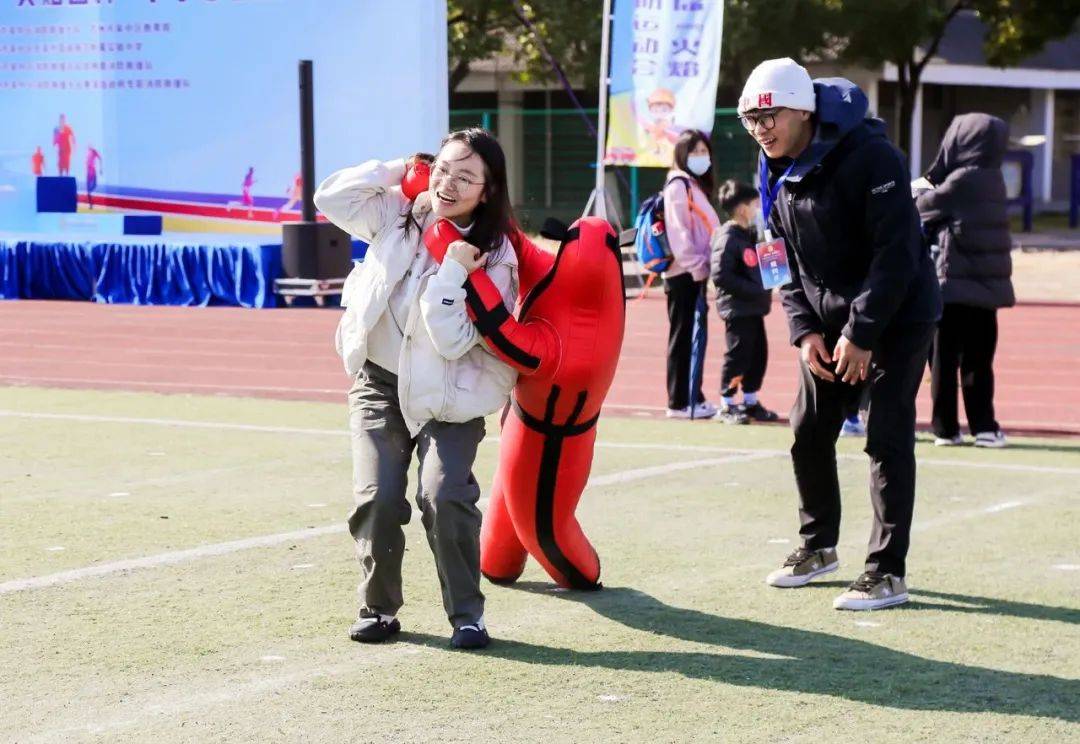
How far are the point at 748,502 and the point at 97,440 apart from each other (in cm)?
394

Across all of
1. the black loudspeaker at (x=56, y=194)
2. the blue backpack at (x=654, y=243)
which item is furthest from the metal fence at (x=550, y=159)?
the blue backpack at (x=654, y=243)

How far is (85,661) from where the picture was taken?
534 cm

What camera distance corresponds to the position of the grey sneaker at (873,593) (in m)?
6.12

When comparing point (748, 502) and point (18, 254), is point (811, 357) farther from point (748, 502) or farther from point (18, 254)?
point (18, 254)

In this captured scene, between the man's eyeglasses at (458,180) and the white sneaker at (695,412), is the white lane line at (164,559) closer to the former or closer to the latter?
the man's eyeglasses at (458,180)

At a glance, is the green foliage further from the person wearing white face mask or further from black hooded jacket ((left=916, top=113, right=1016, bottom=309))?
black hooded jacket ((left=916, top=113, right=1016, bottom=309))

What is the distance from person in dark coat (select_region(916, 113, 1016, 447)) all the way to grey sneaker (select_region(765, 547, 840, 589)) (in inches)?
144

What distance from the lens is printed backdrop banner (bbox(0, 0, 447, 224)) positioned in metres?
21.1

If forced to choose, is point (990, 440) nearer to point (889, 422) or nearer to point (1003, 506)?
point (1003, 506)

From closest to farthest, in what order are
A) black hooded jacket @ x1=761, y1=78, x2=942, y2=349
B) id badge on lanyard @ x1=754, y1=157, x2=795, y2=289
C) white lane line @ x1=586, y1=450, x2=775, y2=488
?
black hooded jacket @ x1=761, y1=78, x2=942, y2=349, id badge on lanyard @ x1=754, y1=157, x2=795, y2=289, white lane line @ x1=586, y1=450, x2=775, y2=488

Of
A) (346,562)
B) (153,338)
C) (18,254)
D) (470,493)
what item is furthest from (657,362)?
(18,254)

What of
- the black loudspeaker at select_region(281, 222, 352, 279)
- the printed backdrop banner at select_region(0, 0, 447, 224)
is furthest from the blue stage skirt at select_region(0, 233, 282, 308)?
the printed backdrop banner at select_region(0, 0, 447, 224)

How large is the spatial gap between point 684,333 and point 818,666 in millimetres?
6214

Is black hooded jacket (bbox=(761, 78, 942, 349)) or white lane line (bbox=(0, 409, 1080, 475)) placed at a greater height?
black hooded jacket (bbox=(761, 78, 942, 349))
